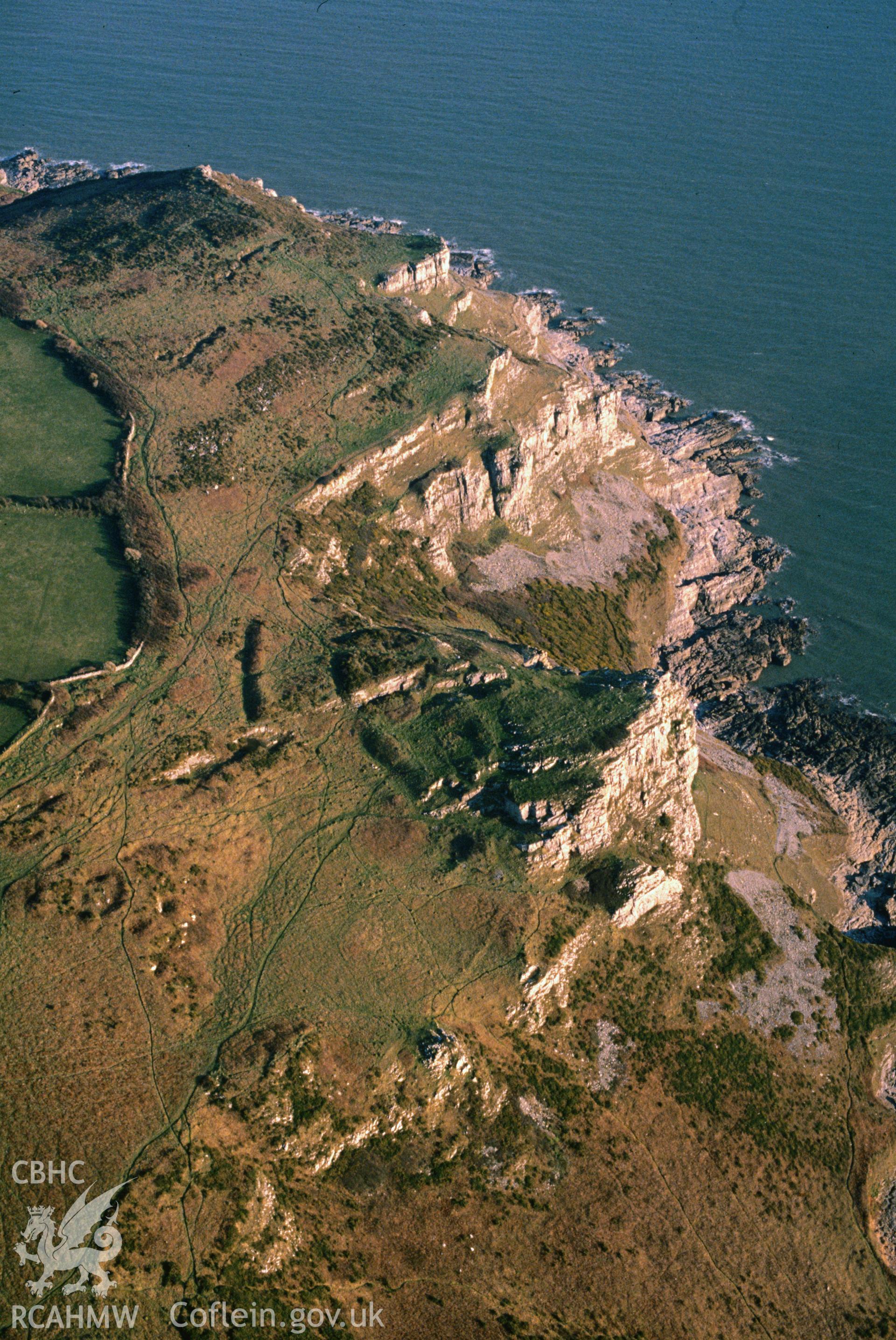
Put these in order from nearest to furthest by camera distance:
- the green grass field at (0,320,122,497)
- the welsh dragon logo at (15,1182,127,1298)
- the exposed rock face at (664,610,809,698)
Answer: the welsh dragon logo at (15,1182,127,1298) → the green grass field at (0,320,122,497) → the exposed rock face at (664,610,809,698)

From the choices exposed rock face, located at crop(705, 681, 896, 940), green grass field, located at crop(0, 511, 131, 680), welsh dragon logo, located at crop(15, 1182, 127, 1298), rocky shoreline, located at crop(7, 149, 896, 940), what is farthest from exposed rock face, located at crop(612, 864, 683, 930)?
green grass field, located at crop(0, 511, 131, 680)

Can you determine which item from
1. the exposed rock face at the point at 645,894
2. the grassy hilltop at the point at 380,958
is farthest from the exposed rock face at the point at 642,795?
the exposed rock face at the point at 645,894

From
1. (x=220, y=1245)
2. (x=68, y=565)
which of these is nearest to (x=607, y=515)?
(x=68, y=565)

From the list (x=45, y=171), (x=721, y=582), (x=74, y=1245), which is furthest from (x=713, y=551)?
(x=45, y=171)

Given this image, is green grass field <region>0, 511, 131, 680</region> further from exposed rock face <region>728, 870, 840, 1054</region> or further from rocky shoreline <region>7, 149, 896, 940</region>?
exposed rock face <region>728, 870, 840, 1054</region>

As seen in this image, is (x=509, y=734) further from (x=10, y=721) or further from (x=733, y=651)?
(x=733, y=651)

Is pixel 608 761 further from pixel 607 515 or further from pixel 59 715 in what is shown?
pixel 607 515

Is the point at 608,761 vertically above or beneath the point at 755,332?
beneath
